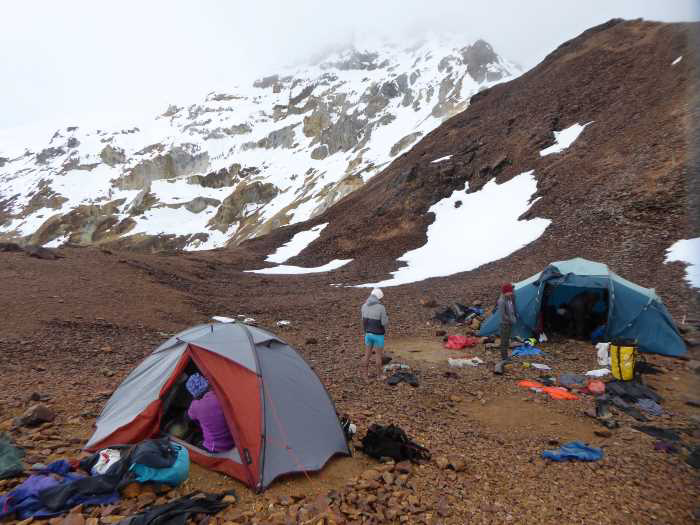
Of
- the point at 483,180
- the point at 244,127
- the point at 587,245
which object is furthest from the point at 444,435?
the point at 244,127

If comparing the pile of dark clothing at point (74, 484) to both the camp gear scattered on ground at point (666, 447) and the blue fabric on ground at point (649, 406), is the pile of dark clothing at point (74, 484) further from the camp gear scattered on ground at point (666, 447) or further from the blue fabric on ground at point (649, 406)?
the blue fabric on ground at point (649, 406)

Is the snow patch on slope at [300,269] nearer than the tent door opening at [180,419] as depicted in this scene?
No

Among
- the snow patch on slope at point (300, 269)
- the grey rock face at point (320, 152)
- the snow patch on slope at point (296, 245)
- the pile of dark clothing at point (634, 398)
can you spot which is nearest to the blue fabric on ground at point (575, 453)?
the pile of dark clothing at point (634, 398)

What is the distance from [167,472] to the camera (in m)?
4.80

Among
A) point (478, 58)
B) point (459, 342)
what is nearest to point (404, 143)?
point (478, 58)

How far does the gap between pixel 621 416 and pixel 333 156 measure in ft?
341

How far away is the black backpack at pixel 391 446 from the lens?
5777mm

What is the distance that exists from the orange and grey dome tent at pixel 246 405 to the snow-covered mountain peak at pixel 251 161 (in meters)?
59.0

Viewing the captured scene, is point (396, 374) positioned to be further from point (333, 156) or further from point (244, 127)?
point (244, 127)

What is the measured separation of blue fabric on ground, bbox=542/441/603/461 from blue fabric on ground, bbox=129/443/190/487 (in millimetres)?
4855

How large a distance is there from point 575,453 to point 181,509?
512 centimetres

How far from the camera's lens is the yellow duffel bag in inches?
331

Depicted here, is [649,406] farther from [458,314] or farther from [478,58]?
[478,58]

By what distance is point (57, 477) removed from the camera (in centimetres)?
465
